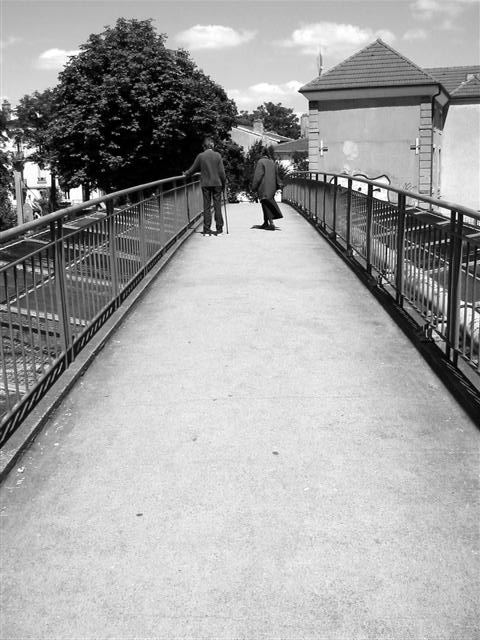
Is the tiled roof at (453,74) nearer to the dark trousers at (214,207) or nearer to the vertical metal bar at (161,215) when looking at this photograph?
the dark trousers at (214,207)

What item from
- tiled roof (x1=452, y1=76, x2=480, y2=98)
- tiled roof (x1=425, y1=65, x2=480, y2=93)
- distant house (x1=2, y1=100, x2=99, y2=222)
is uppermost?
tiled roof (x1=425, y1=65, x2=480, y2=93)

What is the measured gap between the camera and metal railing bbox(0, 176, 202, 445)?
4.79 metres

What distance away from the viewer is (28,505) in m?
4.01

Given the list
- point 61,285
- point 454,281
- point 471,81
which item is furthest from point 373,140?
point 61,285

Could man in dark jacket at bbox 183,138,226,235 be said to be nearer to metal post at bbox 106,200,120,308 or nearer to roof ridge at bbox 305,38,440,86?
metal post at bbox 106,200,120,308

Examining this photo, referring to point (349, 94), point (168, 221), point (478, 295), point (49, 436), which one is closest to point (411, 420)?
A: point (478, 295)

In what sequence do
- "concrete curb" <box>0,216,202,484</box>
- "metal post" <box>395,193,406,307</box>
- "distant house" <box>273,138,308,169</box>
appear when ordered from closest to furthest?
1. "concrete curb" <box>0,216,202,484</box>
2. "metal post" <box>395,193,406,307</box>
3. "distant house" <box>273,138,308,169</box>

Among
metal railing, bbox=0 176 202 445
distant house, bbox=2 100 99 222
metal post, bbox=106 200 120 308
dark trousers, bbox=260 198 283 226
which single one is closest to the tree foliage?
distant house, bbox=2 100 99 222

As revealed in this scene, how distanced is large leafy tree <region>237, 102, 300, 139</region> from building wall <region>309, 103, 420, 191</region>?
14059cm

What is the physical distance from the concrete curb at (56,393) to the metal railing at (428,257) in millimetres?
2856

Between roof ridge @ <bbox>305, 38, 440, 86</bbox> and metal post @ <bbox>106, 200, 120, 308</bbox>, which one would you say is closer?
metal post @ <bbox>106, 200, 120, 308</bbox>

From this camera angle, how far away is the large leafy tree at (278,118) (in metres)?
173

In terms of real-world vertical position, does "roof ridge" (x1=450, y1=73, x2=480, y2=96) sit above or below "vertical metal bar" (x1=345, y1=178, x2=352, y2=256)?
above

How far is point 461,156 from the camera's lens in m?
43.4
